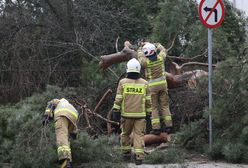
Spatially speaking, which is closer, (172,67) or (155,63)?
(155,63)

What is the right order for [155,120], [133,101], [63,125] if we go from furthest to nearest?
[155,120] < [133,101] < [63,125]

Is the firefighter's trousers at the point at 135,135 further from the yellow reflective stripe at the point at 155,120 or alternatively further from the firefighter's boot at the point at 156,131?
the yellow reflective stripe at the point at 155,120

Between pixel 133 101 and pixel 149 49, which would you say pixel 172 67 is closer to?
pixel 149 49

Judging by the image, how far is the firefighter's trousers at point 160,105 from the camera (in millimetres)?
9875

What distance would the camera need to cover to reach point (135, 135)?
8.27 metres

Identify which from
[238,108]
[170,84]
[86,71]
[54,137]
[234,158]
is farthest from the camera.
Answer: [86,71]

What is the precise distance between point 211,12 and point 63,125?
336 centimetres

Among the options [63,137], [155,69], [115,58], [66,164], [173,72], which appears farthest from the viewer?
[173,72]

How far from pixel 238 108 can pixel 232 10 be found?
20.9ft

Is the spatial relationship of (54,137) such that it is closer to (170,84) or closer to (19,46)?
(170,84)

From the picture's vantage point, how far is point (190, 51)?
11828mm

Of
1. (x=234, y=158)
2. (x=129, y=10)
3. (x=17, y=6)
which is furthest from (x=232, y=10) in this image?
(x=234, y=158)

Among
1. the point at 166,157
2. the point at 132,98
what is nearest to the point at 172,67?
the point at 132,98

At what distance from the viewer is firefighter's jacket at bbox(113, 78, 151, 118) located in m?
8.27
